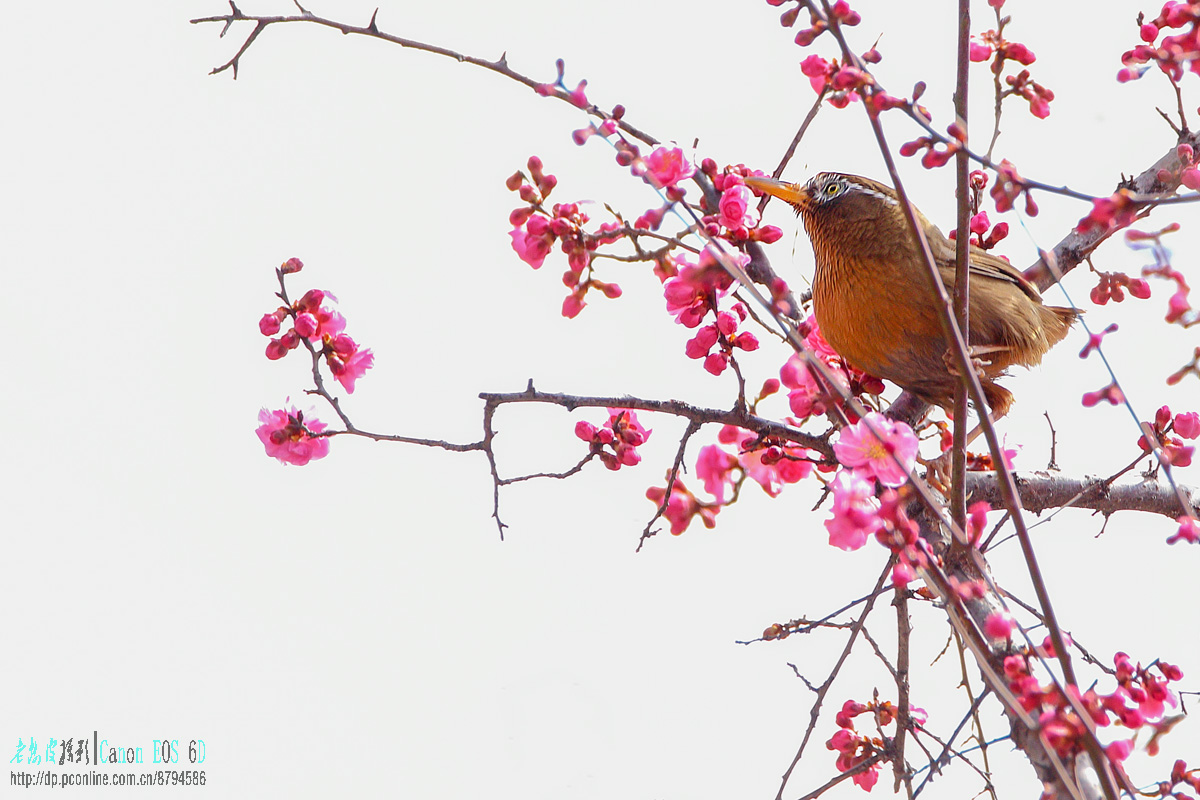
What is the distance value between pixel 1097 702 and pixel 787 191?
1166 millimetres

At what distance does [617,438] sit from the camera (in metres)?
1.39

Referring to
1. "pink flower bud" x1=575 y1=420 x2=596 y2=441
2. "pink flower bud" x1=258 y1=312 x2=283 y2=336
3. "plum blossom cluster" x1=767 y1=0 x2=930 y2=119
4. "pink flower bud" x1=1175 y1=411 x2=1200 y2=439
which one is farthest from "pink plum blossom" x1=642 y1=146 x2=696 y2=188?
"pink flower bud" x1=1175 y1=411 x2=1200 y2=439

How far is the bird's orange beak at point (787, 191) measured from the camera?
1683 mm

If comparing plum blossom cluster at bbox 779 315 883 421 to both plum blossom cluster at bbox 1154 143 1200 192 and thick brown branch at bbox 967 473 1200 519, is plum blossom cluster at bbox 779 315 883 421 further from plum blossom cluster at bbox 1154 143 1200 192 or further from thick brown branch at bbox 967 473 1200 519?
plum blossom cluster at bbox 1154 143 1200 192

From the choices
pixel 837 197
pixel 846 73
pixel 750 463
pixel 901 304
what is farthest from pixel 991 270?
pixel 846 73

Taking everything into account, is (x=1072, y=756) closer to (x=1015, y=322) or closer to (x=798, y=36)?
(x=798, y=36)

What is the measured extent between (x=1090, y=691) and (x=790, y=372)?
497mm

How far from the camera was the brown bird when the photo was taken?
1.59m

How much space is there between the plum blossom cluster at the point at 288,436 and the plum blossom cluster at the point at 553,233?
16.0 inches

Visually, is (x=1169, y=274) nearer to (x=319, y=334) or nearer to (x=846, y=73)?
(x=846, y=73)

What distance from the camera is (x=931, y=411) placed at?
184 centimetres

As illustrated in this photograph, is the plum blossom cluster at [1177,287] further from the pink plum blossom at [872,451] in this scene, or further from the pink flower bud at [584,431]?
the pink flower bud at [584,431]

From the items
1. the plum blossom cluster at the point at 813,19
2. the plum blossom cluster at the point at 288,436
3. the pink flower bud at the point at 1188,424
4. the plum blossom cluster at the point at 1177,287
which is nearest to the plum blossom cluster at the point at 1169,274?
the plum blossom cluster at the point at 1177,287

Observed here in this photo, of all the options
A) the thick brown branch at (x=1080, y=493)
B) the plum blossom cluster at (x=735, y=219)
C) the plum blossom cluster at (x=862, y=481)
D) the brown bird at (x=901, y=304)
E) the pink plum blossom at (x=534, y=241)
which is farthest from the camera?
the brown bird at (x=901, y=304)
